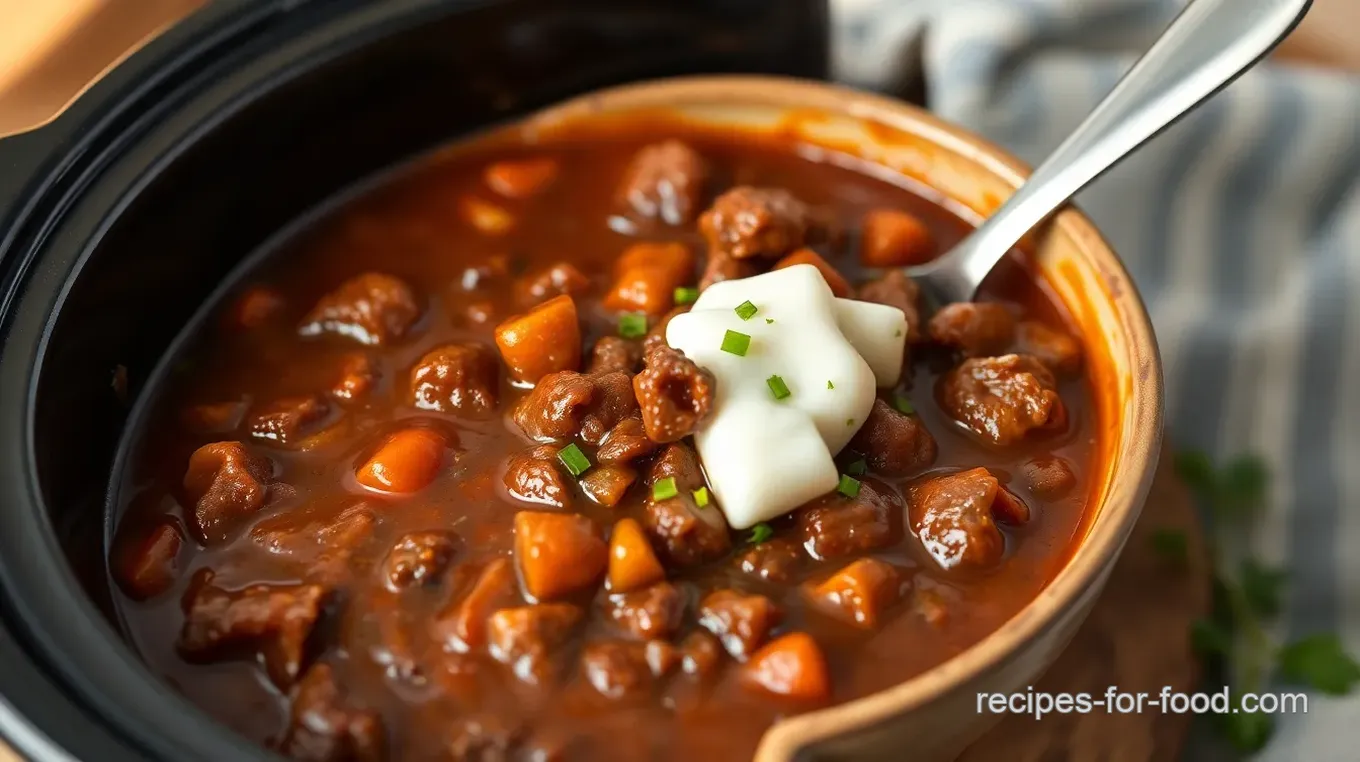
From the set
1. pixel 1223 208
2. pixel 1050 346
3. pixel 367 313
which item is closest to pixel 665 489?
pixel 367 313

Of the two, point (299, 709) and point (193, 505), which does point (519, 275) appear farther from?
point (299, 709)

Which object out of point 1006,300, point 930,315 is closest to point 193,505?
point 930,315

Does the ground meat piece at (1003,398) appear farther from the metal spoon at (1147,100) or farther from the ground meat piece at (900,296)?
the metal spoon at (1147,100)

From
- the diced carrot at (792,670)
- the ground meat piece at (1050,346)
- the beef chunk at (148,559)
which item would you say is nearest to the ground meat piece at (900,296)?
the ground meat piece at (1050,346)

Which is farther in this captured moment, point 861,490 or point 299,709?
point 861,490

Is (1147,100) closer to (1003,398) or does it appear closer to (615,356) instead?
(1003,398)

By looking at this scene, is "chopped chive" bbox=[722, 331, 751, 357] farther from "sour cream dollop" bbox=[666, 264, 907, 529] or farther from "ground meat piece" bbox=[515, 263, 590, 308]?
"ground meat piece" bbox=[515, 263, 590, 308]
